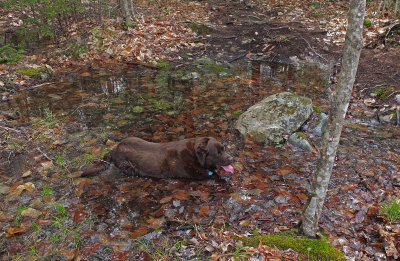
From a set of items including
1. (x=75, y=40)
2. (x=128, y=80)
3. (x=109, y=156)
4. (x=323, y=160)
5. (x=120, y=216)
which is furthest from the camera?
(x=75, y=40)

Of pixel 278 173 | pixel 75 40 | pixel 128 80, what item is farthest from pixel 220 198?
pixel 75 40

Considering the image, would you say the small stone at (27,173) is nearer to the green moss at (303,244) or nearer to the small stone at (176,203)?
the small stone at (176,203)

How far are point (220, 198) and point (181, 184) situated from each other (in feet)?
2.46

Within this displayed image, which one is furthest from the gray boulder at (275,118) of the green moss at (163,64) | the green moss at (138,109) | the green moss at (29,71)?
the green moss at (29,71)

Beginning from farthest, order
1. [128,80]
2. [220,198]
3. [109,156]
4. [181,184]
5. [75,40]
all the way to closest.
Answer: [75,40] → [128,80] → [109,156] → [181,184] → [220,198]

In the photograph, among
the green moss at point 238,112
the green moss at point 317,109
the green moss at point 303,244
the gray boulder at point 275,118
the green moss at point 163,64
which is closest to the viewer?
the green moss at point 303,244

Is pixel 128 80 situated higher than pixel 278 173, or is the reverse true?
pixel 128 80

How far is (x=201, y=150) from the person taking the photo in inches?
197

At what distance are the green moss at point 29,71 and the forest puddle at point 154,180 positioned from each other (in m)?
1.02

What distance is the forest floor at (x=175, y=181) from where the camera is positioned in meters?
3.76

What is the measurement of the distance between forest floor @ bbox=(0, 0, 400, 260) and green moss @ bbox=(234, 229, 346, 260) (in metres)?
0.15

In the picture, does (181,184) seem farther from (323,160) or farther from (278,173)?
(323,160)

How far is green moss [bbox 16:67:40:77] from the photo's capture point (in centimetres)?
918

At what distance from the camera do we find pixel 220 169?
17.9ft
